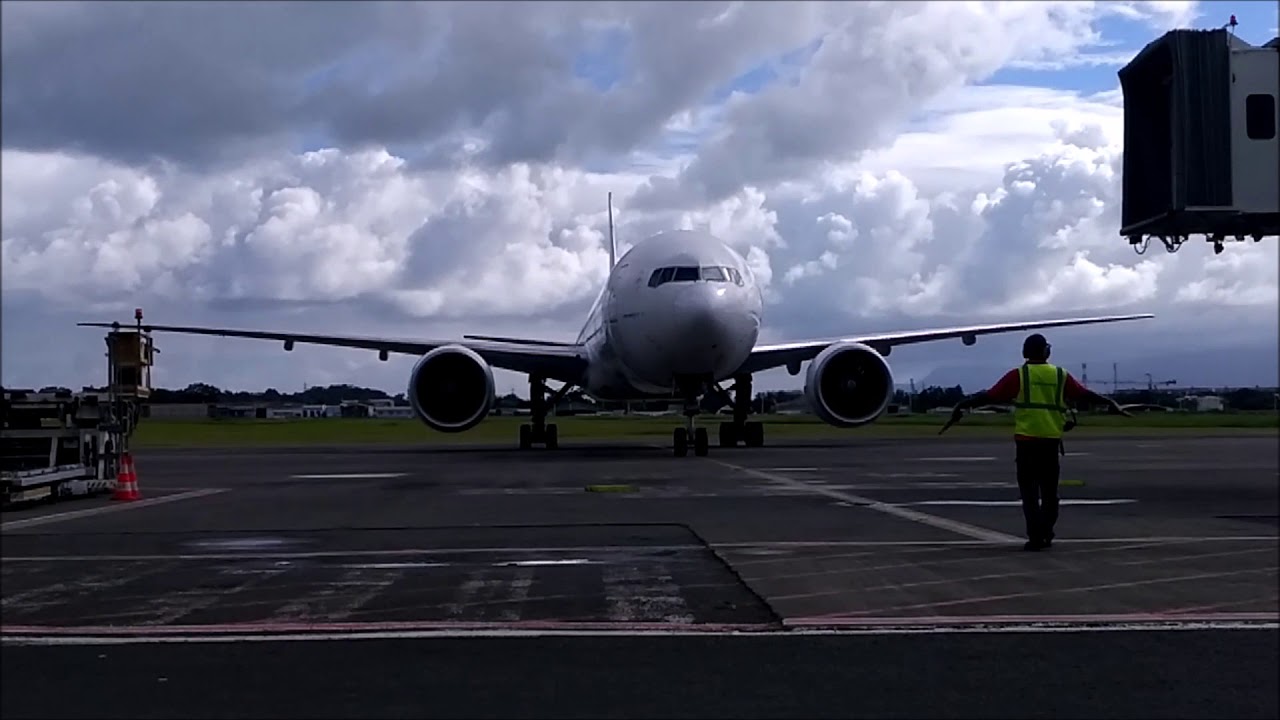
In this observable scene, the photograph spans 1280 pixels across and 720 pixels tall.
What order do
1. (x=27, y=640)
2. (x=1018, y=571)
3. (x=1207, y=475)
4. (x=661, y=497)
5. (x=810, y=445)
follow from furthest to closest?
1. (x=810, y=445)
2. (x=1207, y=475)
3. (x=661, y=497)
4. (x=1018, y=571)
5. (x=27, y=640)

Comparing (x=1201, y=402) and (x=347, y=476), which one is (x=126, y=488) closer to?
(x=347, y=476)

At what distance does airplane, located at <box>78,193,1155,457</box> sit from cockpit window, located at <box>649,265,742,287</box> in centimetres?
3

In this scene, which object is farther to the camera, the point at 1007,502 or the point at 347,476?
the point at 347,476

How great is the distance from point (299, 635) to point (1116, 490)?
1277 centimetres

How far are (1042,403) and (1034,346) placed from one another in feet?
1.66

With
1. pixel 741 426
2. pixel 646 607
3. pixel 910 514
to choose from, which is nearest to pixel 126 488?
pixel 910 514

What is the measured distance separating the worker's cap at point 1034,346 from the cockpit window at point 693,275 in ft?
53.2

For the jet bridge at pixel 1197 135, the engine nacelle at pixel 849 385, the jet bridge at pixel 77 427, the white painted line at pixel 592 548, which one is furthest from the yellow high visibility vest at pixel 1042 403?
the engine nacelle at pixel 849 385

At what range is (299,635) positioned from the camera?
7.45 meters

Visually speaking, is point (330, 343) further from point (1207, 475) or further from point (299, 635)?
point (299, 635)

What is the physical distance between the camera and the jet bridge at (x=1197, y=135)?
1172 cm

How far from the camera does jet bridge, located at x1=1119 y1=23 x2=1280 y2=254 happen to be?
461 inches

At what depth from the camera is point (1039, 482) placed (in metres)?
11.1

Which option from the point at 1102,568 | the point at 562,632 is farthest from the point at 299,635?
the point at 1102,568
